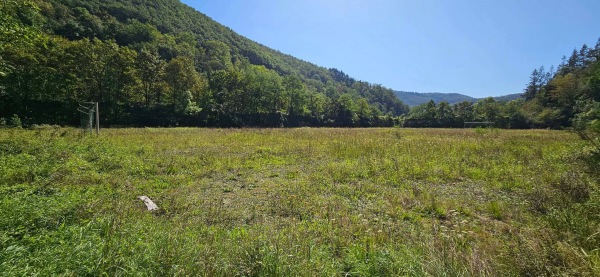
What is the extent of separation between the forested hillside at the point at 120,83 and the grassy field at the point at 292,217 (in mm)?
7065

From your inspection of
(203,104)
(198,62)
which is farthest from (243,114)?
(198,62)

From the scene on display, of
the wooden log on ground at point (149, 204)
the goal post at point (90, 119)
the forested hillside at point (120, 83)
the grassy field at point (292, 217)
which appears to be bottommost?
the wooden log on ground at point (149, 204)

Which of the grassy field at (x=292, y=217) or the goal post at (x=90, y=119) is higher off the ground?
the goal post at (x=90, y=119)

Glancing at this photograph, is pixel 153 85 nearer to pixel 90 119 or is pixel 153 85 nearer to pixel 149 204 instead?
pixel 90 119

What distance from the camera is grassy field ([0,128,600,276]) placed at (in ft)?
9.16

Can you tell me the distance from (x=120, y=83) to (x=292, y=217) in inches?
1645

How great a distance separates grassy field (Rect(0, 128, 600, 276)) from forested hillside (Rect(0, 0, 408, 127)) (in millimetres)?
7065

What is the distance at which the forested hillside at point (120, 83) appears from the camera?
2714cm

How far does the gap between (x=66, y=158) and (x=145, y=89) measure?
1423 inches

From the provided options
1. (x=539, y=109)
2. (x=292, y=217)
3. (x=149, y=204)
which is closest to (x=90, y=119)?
(x=149, y=204)

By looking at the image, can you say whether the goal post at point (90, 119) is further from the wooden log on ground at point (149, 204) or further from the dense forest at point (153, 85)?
the wooden log on ground at point (149, 204)

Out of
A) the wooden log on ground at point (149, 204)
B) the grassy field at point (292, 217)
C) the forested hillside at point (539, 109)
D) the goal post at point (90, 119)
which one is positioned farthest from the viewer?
the forested hillside at point (539, 109)

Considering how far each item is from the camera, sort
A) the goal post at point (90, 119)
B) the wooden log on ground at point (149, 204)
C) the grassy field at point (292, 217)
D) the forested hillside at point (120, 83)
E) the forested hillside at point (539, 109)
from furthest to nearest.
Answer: the forested hillside at point (539, 109)
the forested hillside at point (120, 83)
the goal post at point (90, 119)
the wooden log on ground at point (149, 204)
the grassy field at point (292, 217)

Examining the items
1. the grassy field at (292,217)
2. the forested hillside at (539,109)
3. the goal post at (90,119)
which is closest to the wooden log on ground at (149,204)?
the grassy field at (292,217)
